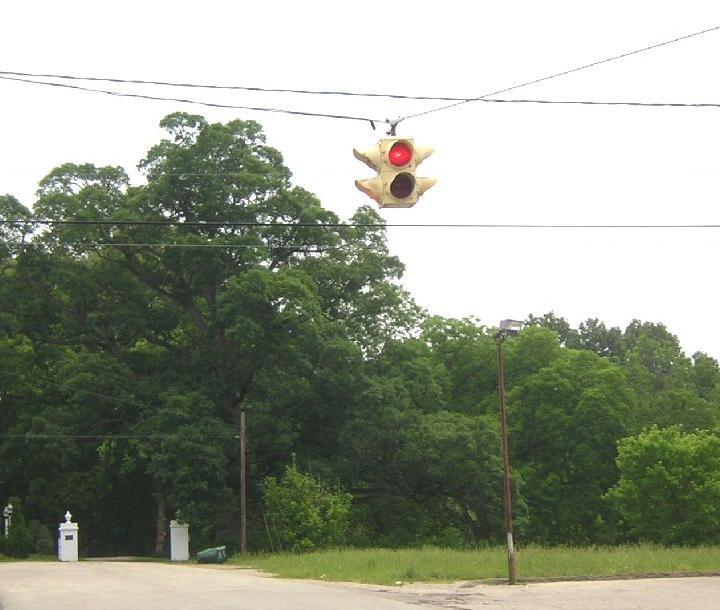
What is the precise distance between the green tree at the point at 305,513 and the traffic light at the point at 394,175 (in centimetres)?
3424

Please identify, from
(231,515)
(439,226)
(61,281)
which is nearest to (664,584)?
(439,226)

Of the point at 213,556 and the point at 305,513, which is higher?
A: the point at 305,513

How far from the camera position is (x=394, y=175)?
11258 mm

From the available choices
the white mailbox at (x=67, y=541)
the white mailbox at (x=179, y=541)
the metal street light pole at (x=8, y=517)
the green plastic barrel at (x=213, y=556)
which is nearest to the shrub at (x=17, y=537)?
the metal street light pole at (x=8, y=517)

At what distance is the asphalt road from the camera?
20.0 m

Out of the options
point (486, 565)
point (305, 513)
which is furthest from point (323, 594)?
point (305, 513)

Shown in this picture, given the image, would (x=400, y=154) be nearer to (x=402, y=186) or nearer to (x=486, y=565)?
(x=402, y=186)

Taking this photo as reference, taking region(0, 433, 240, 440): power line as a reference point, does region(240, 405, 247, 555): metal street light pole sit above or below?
below

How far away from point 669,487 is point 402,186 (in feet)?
142

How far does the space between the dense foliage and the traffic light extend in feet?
117

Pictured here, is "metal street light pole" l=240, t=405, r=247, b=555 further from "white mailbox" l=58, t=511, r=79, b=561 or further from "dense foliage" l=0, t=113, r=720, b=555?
"white mailbox" l=58, t=511, r=79, b=561

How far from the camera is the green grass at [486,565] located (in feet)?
93.9

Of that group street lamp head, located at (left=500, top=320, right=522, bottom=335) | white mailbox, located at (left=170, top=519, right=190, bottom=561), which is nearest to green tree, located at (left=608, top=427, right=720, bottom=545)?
white mailbox, located at (left=170, top=519, right=190, bottom=561)

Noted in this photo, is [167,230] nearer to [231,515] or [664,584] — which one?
[231,515]
